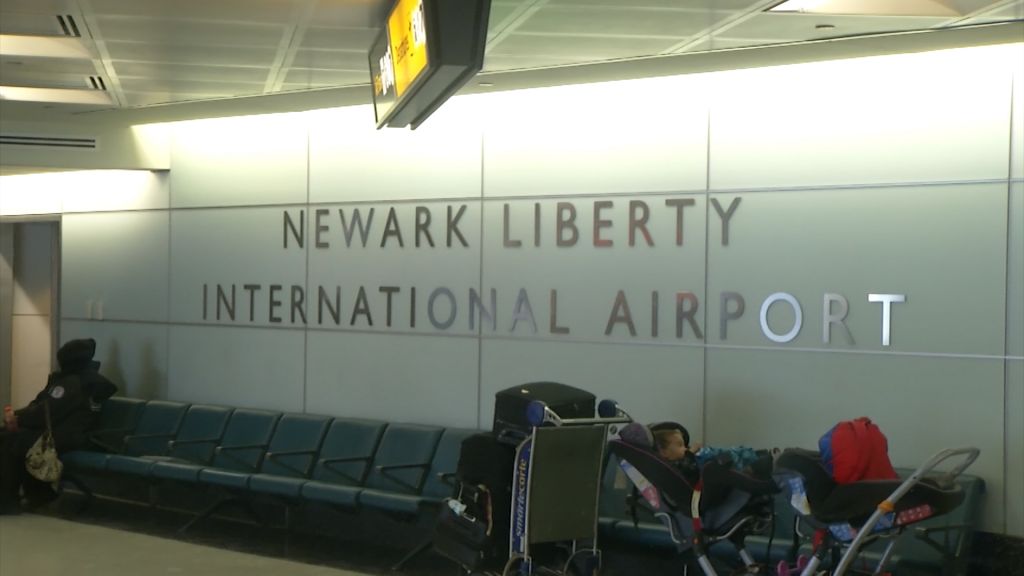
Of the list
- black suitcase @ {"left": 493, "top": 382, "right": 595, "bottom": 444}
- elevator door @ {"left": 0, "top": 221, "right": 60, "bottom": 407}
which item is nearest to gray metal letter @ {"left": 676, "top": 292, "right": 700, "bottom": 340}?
black suitcase @ {"left": 493, "top": 382, "right": 595, "bottom": 444}

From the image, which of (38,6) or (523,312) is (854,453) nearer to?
(523,312)

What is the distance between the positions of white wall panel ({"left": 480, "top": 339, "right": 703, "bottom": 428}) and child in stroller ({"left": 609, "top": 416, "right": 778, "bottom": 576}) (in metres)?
1.43

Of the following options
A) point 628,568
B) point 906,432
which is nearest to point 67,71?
point 628,568

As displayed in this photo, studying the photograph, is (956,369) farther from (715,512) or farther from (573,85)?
(573,85)

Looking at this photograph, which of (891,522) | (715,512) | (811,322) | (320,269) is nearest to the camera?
(891,522)

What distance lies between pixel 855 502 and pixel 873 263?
2024 millimetres

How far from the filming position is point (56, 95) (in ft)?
28.0

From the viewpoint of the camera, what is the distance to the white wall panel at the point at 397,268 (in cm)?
816

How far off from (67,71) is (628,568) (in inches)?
194

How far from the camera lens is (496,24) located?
5.50 meters

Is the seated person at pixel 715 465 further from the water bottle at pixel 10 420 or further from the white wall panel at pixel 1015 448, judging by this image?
the water bottle at pixel 10 420

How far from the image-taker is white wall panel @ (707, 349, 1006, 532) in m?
6.07

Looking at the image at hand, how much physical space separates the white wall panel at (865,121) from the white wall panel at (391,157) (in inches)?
78.6

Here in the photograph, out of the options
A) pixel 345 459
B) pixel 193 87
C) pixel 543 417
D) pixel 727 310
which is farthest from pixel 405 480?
pixel 193 87
